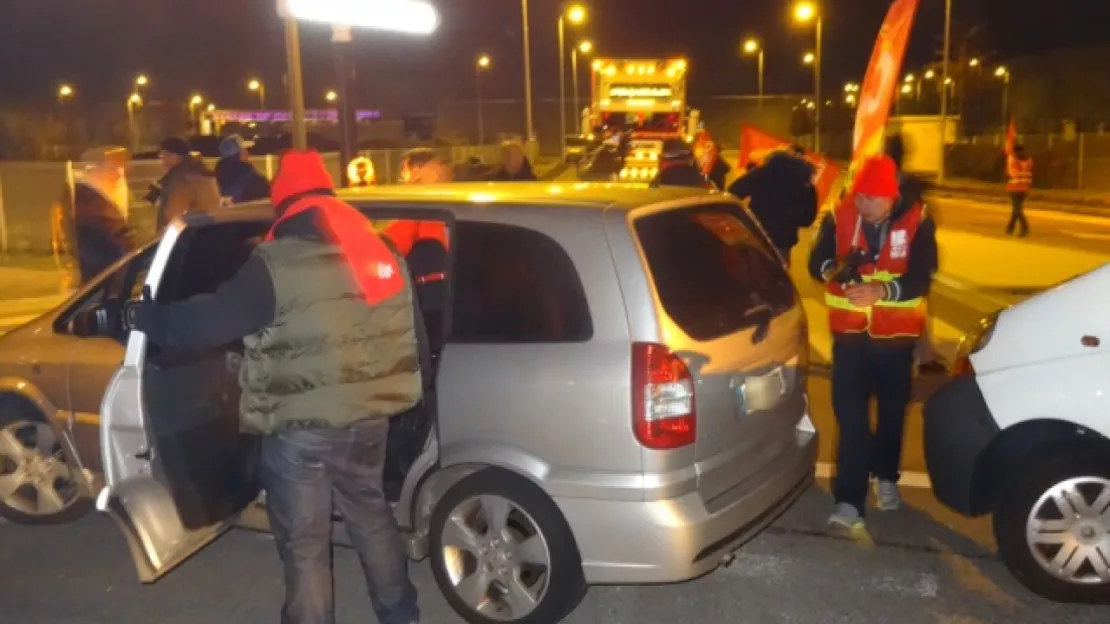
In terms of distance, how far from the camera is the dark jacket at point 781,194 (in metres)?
8.40

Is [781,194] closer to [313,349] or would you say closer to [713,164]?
[713,164]

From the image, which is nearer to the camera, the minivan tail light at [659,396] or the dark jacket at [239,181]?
the minivan tail light at [659,396]

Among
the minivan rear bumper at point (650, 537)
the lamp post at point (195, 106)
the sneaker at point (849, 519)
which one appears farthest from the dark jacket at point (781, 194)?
the lamp post at point (195, 106)

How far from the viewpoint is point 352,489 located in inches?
154

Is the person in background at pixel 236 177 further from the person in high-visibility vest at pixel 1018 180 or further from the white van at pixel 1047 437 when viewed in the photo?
the person in high-visibility vest at pixel 1018 180

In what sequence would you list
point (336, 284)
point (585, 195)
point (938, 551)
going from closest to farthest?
point (336, 284) → point (585, 195) → point (938, 551)

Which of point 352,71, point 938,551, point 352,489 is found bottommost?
point 938,551

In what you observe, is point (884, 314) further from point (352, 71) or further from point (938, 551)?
point (352, 71)

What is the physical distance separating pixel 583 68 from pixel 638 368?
82543mm

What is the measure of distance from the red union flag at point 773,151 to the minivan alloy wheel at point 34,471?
566 cm

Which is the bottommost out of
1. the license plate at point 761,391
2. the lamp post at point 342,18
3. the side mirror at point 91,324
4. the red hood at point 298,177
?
the license plate at point 761,391

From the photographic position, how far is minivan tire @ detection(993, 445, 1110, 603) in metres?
4.31

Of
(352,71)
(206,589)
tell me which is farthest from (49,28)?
(206,589)

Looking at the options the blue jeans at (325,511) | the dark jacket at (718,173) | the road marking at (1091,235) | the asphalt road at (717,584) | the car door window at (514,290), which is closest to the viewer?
the blue jeans at (325,511)
